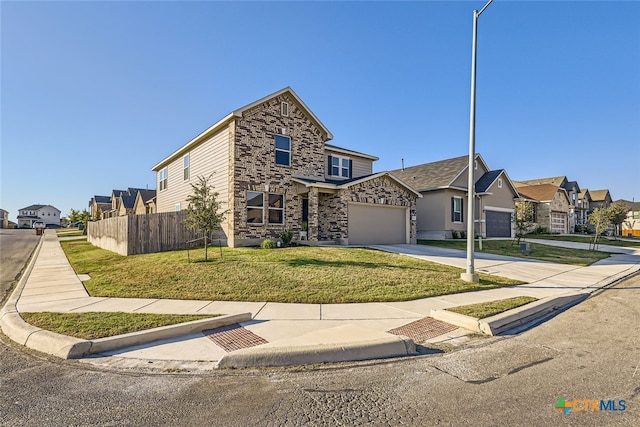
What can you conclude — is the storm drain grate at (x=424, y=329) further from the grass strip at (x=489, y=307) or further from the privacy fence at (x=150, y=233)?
the privacy fence at (x=150, y=233)

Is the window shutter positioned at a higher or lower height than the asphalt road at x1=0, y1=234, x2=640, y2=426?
higher

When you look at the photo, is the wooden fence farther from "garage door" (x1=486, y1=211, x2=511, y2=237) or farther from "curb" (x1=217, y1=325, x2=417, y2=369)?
"garage door" (x1=486, y1=211, x2=511, y2=237)

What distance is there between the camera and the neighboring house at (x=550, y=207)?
118 ft

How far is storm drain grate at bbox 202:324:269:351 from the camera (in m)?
5.18

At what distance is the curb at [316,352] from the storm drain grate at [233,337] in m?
0.41

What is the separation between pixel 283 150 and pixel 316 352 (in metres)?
14.2

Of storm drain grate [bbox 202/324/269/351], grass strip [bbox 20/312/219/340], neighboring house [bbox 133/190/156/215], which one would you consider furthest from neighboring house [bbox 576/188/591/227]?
grass strip [bbox 20/312/219/340]

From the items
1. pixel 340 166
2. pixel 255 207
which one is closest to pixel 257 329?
pixel 255 207

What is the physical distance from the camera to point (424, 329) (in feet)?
19.9

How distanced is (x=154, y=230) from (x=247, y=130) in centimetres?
662

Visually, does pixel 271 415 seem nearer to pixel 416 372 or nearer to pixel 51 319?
pixel 416 372

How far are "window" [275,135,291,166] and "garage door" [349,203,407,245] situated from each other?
13.9ft

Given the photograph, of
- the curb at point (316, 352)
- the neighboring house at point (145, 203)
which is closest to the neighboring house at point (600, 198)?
the neighboring house at point (145, 203)

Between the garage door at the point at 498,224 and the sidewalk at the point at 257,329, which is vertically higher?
the garage door at the point at 498,224
